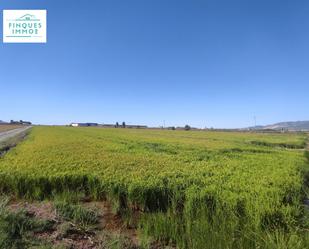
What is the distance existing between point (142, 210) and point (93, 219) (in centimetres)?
144

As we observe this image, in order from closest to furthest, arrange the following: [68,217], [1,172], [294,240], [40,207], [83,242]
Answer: [294,240]
[83,242]
[68,217]
[40,207]
[1,172]

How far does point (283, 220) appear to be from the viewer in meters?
5.61

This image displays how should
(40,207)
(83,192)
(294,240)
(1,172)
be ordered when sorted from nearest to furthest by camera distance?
(294,240)
(40,207)
(83,192)
(1,172)

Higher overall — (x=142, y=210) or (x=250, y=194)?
(x=250, y=194)

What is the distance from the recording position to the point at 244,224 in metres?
5.28

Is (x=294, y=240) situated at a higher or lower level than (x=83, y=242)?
higher

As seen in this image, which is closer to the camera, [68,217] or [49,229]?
[49,229]

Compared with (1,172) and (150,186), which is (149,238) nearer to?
(150,186)

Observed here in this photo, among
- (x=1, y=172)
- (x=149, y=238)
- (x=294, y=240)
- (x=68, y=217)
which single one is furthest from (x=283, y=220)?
(x=1, y=172)

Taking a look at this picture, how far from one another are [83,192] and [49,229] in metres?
3.09

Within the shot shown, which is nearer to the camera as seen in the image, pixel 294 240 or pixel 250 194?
pixel 294 240

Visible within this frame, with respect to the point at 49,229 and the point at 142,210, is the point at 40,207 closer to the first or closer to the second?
the point at 49,229

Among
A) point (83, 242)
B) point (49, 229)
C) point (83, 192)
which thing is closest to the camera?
point (83, 242)

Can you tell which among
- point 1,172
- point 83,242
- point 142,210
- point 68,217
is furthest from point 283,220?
point 1,172
